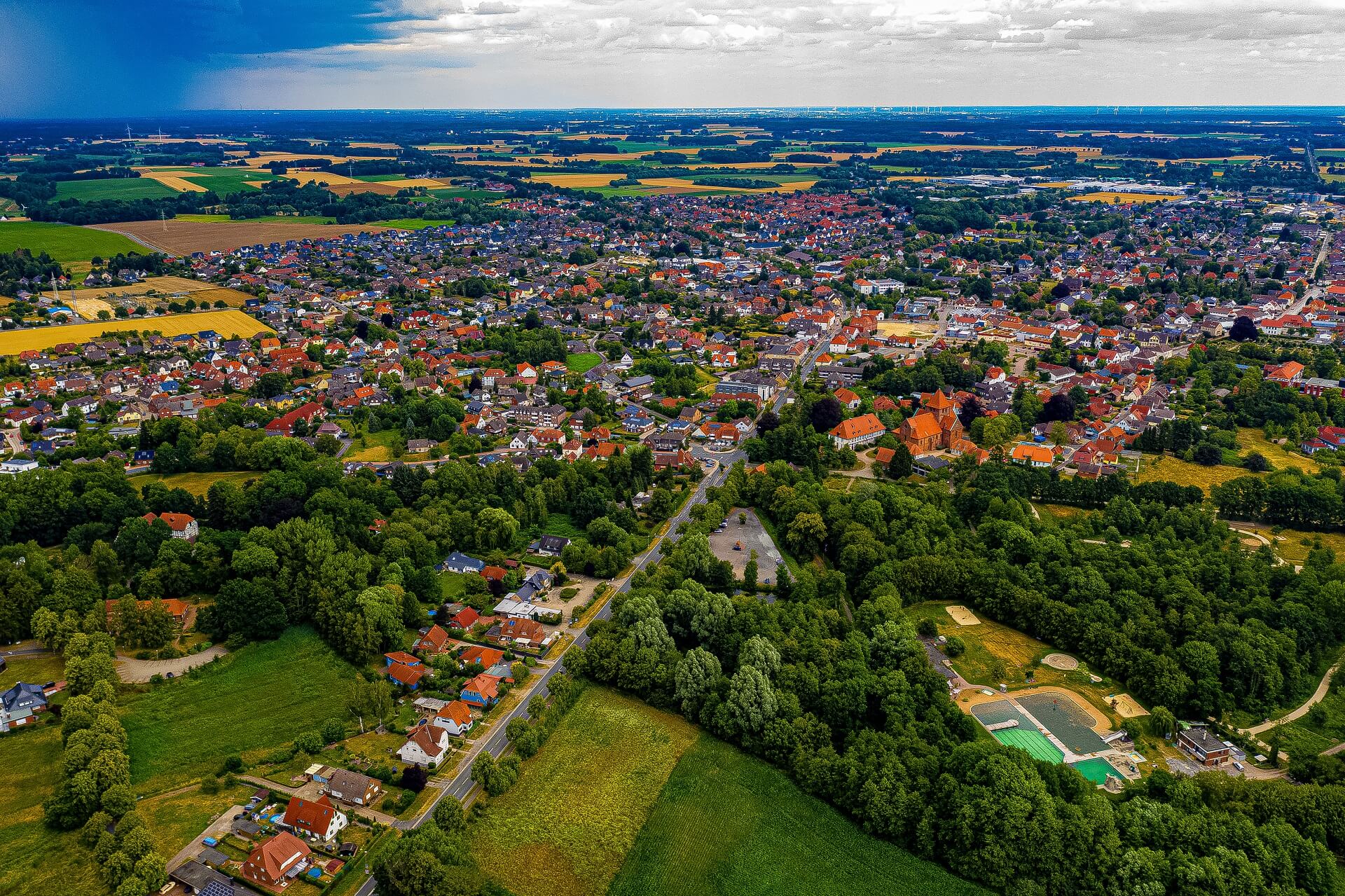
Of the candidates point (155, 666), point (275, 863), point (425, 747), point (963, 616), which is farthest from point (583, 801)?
point (963, 616)

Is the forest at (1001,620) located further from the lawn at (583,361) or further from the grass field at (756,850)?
the lawn at (583,361)

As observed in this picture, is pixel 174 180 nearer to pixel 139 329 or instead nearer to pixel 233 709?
pixel 139 329

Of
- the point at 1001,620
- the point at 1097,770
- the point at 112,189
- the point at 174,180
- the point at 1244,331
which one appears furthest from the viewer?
the point at 174,180

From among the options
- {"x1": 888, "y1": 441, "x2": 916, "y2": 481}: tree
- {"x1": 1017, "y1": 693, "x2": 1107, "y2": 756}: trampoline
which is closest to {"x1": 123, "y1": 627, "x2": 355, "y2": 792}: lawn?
{"x1": 1017, "y1": 693, "x2": 1107, "y2": 756}: trampoline

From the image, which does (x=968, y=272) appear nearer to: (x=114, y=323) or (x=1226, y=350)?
(x=1226, y=350)

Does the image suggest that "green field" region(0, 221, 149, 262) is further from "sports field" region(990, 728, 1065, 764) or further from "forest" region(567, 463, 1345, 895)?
"sports field" region(990, 728, 1065, 764)

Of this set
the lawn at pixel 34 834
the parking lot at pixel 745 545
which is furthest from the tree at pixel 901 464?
the lawn at pixel 34 834
